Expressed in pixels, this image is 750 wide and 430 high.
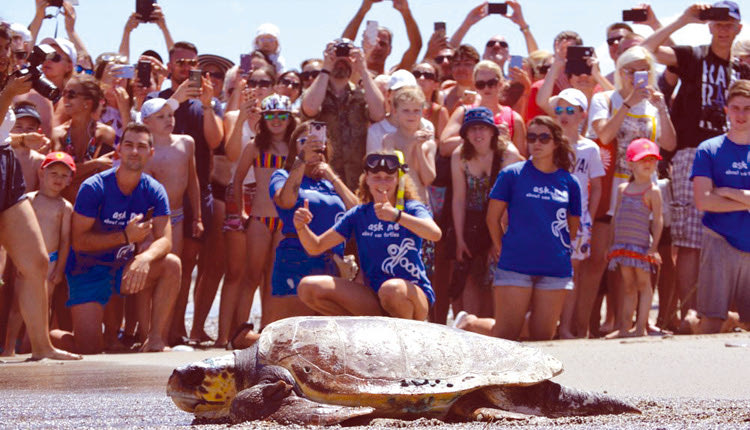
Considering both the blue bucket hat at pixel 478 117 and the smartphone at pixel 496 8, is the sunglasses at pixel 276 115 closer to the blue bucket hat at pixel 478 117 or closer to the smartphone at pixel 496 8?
the blue bucket hat at pixel 478 117

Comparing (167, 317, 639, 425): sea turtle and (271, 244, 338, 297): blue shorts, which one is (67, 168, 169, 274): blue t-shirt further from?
(167, 317, 639, 425): sea turtle

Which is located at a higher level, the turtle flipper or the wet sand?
the turtle flipper

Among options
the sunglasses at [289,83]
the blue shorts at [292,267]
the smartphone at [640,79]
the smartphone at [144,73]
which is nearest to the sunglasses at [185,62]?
the smartphone at [144,73]

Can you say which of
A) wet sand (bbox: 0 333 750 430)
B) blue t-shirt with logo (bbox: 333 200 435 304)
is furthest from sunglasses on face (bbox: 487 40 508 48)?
blue t-shirt with logo (bbox: 333 200 435 304)

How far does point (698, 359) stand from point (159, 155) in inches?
172

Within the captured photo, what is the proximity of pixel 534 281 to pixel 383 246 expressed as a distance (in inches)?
60.3

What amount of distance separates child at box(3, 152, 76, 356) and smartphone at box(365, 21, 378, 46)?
3.05 metres

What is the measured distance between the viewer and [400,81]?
27.8 ft

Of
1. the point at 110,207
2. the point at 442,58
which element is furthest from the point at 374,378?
the point at 442,58

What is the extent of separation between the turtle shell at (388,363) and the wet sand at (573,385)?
0.15m

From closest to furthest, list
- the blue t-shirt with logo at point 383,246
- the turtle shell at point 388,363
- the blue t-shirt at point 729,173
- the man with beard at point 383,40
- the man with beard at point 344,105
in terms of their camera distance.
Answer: the turtle shell at point 388,363 → the blue t-shirt with logo at point 383,246 → the blue t-shirt at point 729,173 → the man with beard at point 344,105 → the man with beard at point 383,40

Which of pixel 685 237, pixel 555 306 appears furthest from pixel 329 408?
pixel 685 237

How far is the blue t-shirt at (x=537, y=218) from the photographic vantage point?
24.6ft

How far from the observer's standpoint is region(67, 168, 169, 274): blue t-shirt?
7.75 metres
